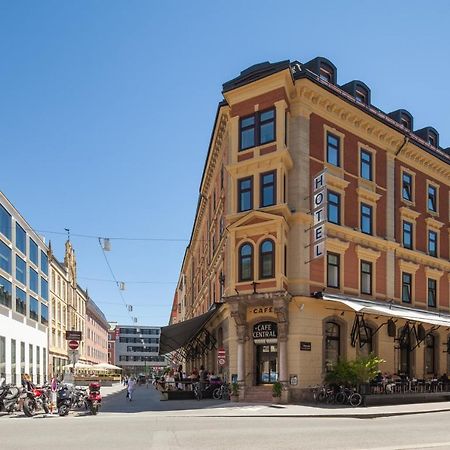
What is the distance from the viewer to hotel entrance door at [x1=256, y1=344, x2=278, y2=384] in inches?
1107

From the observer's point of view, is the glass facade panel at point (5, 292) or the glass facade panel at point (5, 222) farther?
the glass facade panel at point (5, 222)

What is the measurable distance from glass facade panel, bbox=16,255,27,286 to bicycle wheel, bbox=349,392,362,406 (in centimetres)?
3658

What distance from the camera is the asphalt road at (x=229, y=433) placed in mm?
13328

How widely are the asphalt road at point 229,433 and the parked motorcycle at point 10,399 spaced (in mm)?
4379

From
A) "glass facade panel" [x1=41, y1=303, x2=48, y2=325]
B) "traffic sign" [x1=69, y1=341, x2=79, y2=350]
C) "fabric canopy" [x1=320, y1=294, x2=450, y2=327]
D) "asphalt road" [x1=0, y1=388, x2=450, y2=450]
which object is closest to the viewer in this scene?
"asphalt road" [x1=0, y1=388, x2=450, y2=450]

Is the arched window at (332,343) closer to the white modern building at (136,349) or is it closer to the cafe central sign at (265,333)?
the cafe central sign at (265,333)

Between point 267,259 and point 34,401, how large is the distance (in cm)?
1163

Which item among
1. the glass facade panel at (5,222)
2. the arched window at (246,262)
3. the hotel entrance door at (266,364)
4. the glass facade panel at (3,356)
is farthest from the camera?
the glass facade panel at (5,222)

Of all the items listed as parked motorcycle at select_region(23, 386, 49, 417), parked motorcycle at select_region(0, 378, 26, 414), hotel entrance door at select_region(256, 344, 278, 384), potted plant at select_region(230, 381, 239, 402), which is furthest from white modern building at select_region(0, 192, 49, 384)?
hotel entrance door at select_region(256, 344, 278, 384)

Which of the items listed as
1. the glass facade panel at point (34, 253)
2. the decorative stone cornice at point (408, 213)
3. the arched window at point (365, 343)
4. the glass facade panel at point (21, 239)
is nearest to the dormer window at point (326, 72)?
the decorative stone cornice at point (408, 213)

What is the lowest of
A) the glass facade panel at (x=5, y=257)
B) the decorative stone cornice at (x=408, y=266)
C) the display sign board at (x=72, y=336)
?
the display sign board at (x=72, y=336)

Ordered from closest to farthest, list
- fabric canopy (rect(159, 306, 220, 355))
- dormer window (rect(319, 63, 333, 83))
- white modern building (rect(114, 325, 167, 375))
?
dormer window (rect(319, 63, 333, 83)) < fabric canopy (rect(159, 306, 220, 355)) < white modern building (rect(114, 325, 167, 375))

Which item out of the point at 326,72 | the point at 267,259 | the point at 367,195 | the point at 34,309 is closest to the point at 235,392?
the point at 267,259

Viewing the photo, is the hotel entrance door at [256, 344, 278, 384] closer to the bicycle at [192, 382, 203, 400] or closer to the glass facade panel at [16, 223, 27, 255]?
the bicycle at [192, 382, 203, 400]
